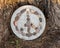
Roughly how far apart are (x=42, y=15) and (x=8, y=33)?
268mm

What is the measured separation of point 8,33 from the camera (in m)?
5.49

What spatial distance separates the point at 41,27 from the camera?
18.0 ft

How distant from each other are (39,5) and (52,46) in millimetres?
299

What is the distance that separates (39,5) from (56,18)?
15 centimetres

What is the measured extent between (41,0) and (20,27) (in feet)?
0.78

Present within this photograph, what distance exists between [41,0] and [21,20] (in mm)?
197

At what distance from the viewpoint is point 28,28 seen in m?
5.48

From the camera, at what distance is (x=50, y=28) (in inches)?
216

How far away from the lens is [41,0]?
17.9 feet

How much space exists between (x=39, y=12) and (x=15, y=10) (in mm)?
167

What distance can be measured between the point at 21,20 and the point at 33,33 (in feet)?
0.40

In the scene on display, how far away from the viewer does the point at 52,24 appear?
18.0ft

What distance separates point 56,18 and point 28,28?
0.21 metres

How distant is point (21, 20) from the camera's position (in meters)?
5.48
